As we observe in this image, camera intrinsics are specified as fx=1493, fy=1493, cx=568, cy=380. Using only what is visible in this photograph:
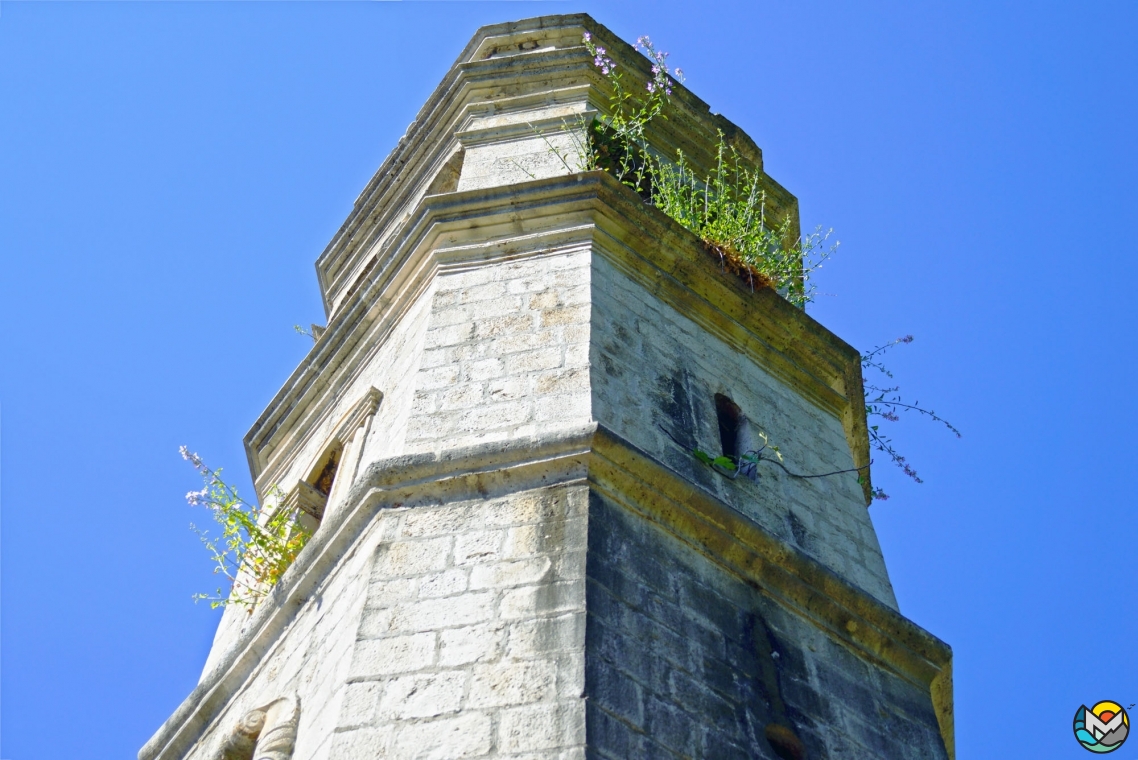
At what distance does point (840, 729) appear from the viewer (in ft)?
17.1

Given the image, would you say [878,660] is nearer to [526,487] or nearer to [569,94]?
[526,487]

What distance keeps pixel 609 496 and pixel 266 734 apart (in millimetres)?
1451

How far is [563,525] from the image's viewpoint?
5188 mm

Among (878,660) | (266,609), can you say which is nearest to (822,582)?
A: (878,660)

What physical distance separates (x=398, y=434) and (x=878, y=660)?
211cm

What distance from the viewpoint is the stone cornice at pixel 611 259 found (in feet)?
24.1

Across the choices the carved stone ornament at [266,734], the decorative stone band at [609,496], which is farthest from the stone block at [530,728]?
the decorative stone band at [609,496]

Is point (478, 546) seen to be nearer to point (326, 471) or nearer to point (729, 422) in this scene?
point (729, 422)

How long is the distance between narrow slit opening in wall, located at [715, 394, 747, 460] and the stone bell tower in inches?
0.6

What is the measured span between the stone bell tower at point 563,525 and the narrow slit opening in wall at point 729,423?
14 millimetres

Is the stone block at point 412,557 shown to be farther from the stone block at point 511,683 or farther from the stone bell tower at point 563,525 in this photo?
the stone block at point 511,683

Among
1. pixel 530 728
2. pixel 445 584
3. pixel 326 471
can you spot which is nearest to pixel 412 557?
pixel 445 584

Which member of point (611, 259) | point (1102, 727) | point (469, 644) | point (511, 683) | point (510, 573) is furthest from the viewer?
point (611, 259)

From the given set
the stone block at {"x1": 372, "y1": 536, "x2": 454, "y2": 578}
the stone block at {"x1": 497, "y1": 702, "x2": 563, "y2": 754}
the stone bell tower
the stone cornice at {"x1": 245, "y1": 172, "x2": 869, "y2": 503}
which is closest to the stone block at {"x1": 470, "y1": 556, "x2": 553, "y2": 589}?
the stone bell tower
